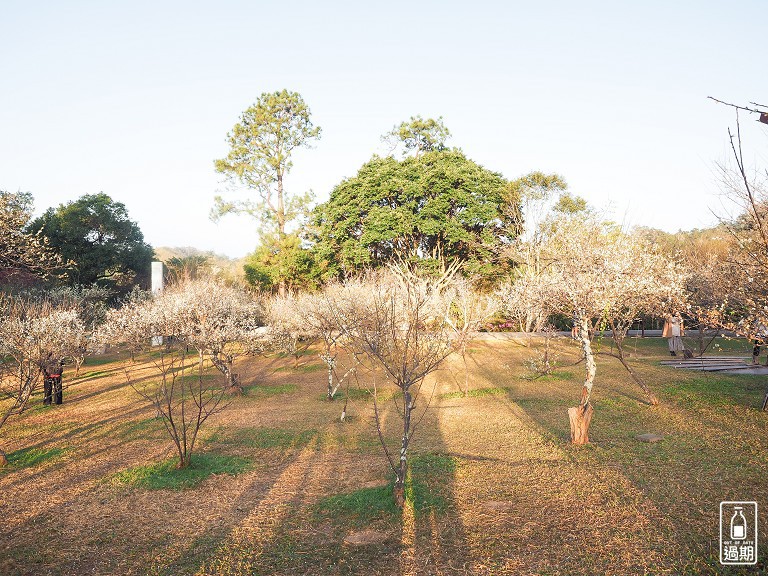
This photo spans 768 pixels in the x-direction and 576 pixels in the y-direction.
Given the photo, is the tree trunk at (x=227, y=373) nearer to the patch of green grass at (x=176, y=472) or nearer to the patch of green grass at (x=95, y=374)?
the patch of green grass at (x=176, y=472)

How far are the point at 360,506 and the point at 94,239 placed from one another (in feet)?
150

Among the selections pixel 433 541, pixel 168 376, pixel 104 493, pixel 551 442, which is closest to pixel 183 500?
pixel 104 493

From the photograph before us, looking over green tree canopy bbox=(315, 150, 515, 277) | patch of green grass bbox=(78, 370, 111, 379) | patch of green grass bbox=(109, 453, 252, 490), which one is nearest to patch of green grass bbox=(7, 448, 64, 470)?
patch of green grass bbox=(109, 453, 252, 490)

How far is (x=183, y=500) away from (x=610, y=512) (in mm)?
7042

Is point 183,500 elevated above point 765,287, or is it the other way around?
point 765,287

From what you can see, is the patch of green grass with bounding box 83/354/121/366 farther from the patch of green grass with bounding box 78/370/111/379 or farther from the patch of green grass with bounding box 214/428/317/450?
the patch of green grass with bounding box 214/428/317/450

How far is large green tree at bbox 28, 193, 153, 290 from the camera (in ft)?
143

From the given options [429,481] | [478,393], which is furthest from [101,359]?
[429,481]

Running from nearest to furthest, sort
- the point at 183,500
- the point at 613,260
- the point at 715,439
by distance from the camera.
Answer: the point at 183,500 < the point at 715,439 < the point at 613,260

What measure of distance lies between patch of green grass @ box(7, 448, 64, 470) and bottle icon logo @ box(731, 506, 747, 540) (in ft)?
44.0

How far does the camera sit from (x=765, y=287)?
37.7ft

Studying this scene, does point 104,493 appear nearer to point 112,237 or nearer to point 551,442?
point 551,442

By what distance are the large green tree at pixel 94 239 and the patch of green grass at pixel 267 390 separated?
28829 millimetres

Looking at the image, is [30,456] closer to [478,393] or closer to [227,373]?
[227,373]
